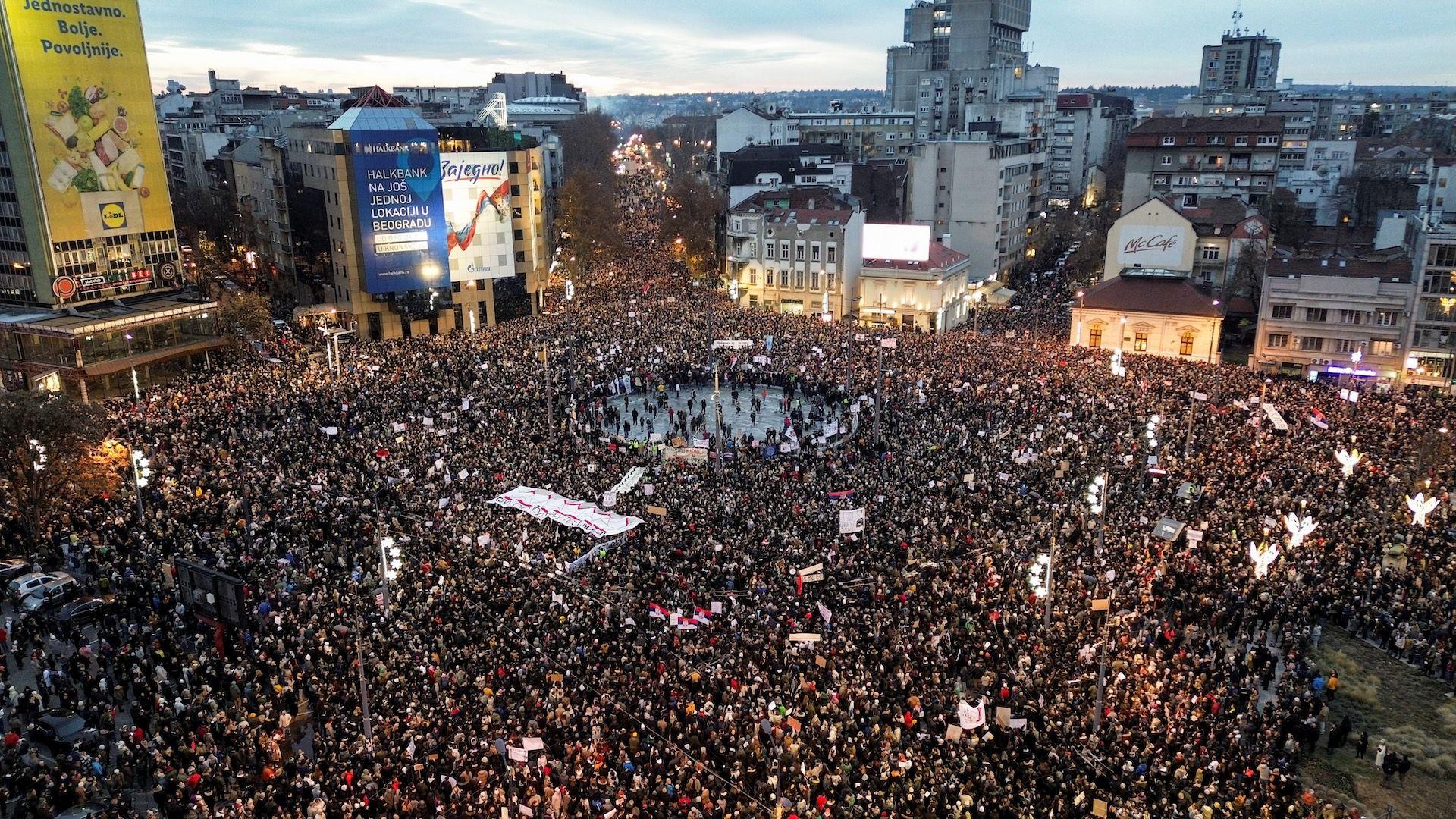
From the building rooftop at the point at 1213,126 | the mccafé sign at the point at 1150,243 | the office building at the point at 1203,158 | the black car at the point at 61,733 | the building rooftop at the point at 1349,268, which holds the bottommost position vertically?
the black car at the point at 61,733

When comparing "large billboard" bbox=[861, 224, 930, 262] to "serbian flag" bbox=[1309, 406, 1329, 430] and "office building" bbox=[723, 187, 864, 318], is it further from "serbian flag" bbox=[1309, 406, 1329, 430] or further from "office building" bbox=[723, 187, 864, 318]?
"serbian flag" bbox=[1309, 406, 1329, 430]

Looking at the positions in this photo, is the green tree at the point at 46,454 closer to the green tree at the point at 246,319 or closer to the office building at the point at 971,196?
the green tree at the point at 246,319

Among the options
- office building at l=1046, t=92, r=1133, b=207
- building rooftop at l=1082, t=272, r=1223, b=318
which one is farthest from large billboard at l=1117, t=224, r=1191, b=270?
office building at l=1046, t=92, r=1133, b=207

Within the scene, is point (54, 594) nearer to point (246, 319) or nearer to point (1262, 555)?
point (246, 319)

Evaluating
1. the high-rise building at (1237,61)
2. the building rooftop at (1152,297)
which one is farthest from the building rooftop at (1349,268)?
the high-rise building at (1237,61)

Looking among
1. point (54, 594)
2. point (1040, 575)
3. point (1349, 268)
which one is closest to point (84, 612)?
point (54, 594)

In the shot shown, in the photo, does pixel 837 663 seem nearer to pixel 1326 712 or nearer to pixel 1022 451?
pixel 1326 712
